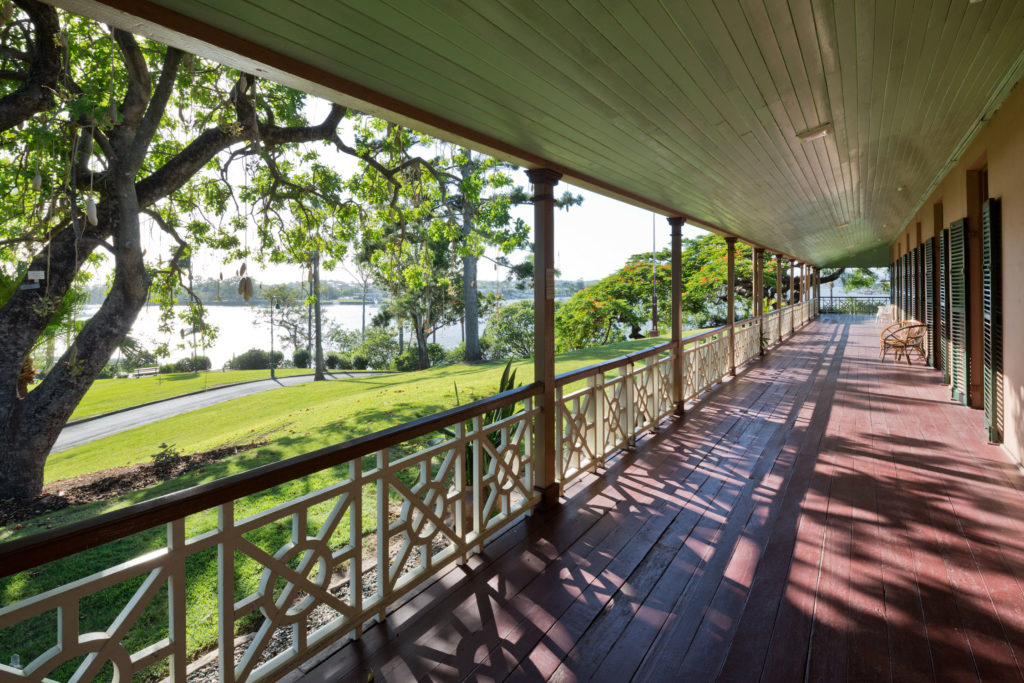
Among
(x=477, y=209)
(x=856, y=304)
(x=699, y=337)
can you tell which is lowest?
(x=699, y=337)

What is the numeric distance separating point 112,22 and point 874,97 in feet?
12.1

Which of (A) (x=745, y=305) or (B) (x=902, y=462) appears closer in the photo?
(B) (x=902, y=462)

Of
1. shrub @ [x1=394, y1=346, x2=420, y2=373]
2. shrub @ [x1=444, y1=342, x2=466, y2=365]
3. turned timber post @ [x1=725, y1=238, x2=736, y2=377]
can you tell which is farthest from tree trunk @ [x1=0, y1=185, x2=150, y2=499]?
shrub @ [x1=394, y1=346, x2=420, y2=373]

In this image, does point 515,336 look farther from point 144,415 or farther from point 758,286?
point 144,415

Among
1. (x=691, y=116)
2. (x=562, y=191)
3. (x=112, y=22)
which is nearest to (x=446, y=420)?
(x=112, y=22)

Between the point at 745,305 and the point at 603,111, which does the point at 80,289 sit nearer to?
the point at 603,111

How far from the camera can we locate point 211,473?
6.88 meters

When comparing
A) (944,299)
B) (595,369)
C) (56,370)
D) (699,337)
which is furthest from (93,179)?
(944,299)

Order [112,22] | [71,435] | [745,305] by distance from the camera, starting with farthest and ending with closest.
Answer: [745,305] < [71,435] < [112,22]

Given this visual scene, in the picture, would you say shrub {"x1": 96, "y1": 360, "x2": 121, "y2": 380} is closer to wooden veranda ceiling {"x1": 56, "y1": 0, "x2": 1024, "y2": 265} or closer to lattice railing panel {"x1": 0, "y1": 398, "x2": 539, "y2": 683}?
lattice railing panel {"x1": 0, "y1": 398, "x2": 539, "y2": 683}

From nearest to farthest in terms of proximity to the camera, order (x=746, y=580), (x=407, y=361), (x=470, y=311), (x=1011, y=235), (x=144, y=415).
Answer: (x=746, y=580)
(x=1011, y=235)
(x=144, y=415)
(x=470, y=311)
(x=407, y=361)

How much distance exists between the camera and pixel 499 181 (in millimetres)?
8781

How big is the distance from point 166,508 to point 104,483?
23.6ft

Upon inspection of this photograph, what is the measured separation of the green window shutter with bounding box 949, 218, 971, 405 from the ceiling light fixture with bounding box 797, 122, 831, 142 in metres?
3.27
